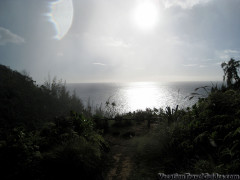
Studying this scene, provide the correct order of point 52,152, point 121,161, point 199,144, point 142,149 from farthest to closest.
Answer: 1. point 142,149
2. point 121,161
3. point 199,144
4. point 52,152

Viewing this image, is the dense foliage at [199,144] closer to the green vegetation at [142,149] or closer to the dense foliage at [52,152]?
the green vegetation at [142,149]

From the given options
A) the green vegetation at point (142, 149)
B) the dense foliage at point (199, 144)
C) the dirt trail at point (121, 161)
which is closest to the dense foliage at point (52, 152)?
the green vegetation at point (142, 149)

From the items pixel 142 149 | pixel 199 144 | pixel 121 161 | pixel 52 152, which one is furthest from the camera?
pixel 142 149

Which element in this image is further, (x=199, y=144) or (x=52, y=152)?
(x=199, y=144)

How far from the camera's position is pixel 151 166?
346 centimetres

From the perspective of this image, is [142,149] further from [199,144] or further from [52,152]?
[52,152]

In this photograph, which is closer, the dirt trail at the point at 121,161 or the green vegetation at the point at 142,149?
the green vegetation at the point at 142,149

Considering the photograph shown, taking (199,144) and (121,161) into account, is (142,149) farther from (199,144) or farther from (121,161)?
Answer: (199,144)

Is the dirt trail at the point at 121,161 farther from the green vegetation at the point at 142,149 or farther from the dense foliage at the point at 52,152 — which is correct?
the dense foliage at the point at 52,152

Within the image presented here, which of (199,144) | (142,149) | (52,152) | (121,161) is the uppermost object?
(199,144)

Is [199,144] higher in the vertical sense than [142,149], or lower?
higher

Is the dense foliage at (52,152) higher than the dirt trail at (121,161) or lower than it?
higher

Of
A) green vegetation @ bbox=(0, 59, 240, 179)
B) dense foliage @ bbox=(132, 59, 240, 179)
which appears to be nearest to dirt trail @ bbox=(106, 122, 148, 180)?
green vegetation @ bbox=(0, 59, 240, 179)

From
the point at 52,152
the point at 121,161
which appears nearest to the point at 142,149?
the point at 121,161
